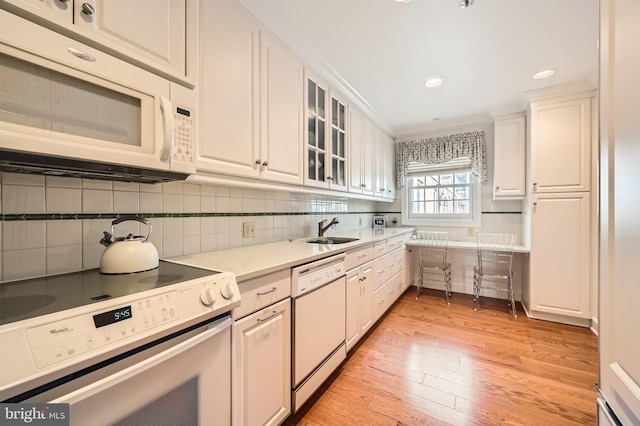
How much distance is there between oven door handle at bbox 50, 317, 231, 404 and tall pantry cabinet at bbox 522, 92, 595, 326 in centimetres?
317

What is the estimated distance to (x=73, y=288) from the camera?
808mm

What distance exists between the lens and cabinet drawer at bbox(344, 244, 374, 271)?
73.2 inches

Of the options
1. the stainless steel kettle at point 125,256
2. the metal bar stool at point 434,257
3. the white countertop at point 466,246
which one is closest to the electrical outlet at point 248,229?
the stainless steel kettle at point 125,256

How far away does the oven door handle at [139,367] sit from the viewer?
54 centimetres

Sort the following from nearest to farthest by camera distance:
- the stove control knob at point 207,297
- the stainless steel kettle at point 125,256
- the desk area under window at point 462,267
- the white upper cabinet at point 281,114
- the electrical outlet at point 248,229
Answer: the stove control knob at point 207,297 → the stainless steel kettle at point 125,256 → the white upper cabinet at point 281,114 → the electrical outlet at point 248,229 → the desk area under window at point 462,267

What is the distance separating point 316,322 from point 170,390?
0.87 metres

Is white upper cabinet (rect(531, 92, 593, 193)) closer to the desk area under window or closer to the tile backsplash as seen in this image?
the desk area under window

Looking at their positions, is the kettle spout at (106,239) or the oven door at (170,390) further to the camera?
the kettle spout at (106,239)

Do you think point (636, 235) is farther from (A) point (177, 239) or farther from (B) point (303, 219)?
(B) point (303, 219)

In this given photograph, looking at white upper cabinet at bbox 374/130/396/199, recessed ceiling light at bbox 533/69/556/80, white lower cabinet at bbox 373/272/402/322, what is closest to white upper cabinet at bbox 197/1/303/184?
white lower cabinet at bbox 373/272/402/322

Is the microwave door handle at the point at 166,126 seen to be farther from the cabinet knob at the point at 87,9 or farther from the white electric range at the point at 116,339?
the white electric range at the point at 116,339

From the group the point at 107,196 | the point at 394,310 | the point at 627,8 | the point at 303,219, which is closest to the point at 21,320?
the point at 107,196

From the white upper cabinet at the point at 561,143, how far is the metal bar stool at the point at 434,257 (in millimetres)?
1185

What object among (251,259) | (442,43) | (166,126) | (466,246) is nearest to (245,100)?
(166,126)
